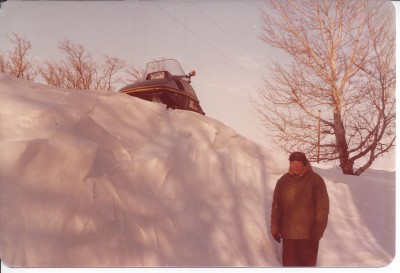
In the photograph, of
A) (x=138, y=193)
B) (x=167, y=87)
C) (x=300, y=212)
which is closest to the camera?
(x=300, y=212)

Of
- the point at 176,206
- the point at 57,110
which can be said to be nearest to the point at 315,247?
the point at 176,206

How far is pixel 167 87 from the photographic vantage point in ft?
25.6

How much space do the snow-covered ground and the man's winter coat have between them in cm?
63

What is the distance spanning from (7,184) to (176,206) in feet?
6.64

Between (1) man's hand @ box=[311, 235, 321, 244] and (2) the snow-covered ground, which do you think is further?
(1) man's hand @ box=[311, 235, 321, 244]

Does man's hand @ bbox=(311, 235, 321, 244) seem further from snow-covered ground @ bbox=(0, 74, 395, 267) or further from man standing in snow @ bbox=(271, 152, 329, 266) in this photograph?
snow-covered ground @ bbox=(0, 74, 395, 267)

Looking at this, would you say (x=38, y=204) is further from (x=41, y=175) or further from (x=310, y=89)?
(x=310, y=89)

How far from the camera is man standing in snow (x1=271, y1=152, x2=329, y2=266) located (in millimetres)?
4184

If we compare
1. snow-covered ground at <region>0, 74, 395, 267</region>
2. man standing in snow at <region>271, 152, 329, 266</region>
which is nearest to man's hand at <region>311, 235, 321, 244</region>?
man standing in snow at <region>271, 152, 329, 266</region>

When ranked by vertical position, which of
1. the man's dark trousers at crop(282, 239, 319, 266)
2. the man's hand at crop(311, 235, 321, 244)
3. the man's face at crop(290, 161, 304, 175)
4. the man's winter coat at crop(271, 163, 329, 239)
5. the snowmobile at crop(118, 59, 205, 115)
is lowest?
the man's dark trousers at crop(282, 239, 319, 266)

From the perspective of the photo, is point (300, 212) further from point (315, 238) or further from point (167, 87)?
point (167, 87)

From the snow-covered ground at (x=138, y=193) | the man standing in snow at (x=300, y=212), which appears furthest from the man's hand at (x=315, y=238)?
the snow-covered ground at (x=138, y=193)

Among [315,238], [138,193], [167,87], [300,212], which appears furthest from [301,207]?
[167,87]

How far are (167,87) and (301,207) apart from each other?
4.47m
